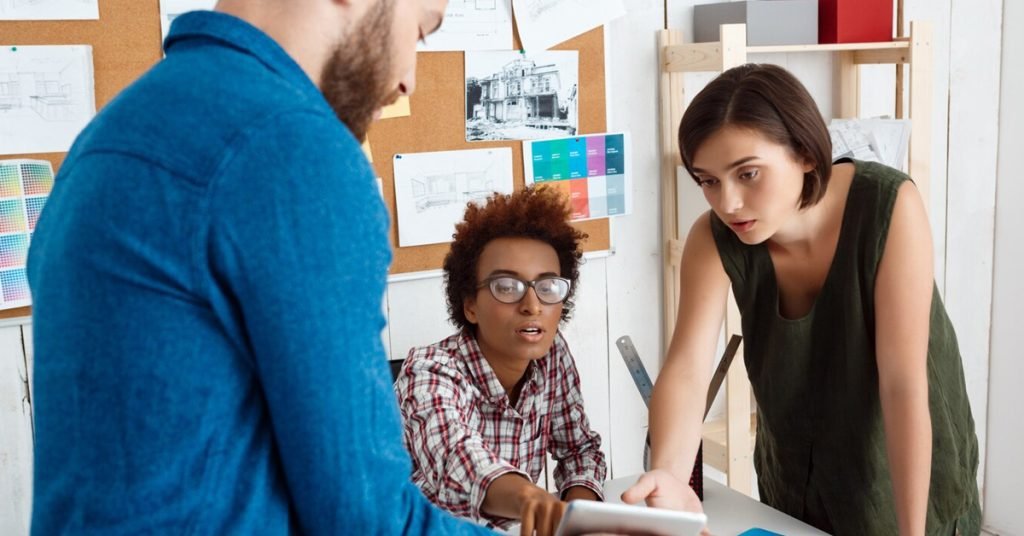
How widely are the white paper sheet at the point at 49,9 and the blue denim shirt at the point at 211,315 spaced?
137cm

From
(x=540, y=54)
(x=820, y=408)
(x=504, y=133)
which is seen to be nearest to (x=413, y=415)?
(x=820, y=408)

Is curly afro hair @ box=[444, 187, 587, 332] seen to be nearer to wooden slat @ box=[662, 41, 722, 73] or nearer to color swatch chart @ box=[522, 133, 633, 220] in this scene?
color swatch chart @ box=[522, 133, 633, 220]

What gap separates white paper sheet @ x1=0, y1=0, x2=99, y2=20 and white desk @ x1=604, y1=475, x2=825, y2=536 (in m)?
1.33

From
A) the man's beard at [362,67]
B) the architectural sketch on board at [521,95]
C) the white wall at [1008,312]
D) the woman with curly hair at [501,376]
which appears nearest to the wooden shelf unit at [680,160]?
the architectural sketch on board at [521,95]

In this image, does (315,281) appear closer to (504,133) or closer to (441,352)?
(441,352)

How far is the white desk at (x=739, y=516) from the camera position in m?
1.46

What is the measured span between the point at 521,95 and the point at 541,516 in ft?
4.32

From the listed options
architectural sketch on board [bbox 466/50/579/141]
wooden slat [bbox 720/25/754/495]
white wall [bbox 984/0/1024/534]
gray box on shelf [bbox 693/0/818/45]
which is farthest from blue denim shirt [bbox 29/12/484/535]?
white wall [bbox 984/0/1024/534]

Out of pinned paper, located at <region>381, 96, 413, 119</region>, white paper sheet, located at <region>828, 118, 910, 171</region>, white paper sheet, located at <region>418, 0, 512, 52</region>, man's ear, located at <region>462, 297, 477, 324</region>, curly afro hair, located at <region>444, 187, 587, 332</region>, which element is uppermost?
white paper sheet, located at <region>418, 0, 512, 52</region>

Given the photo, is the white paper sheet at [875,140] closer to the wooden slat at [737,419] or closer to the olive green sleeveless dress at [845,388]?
the wooden slat at [737,419]

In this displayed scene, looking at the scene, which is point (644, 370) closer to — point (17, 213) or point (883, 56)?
point (17, 213)

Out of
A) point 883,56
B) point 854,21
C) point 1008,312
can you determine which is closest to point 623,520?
point 854,21

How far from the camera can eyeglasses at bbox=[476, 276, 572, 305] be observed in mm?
1700

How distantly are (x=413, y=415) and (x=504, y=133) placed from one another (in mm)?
911
